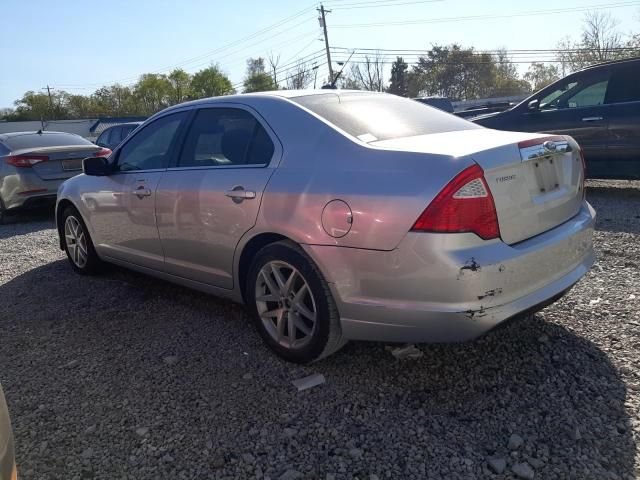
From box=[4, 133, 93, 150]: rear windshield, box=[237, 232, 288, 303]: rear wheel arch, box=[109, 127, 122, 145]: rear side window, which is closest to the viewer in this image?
box=[237, 232, 288, 303]: rear wheel arch

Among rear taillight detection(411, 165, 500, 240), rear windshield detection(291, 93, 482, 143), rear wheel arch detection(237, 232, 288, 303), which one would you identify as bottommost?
rear wheel arch detection(237, 232, 288, 303)

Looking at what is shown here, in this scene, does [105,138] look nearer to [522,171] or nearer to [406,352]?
[406,352]

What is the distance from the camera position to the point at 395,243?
2.47 meters

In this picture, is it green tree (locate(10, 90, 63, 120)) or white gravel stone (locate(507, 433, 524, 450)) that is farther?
green tree (locate(10, 90, 63, 120))

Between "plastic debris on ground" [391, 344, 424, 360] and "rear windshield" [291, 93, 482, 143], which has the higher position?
"rear windshield" [291, 93, 482, 143]

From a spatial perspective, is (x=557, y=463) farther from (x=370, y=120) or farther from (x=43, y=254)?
(x=43, y=254)

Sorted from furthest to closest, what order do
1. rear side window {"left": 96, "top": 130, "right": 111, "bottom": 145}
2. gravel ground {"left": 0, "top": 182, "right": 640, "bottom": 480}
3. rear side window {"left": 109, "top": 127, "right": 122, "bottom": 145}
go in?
rear side window {"left": 96, "top": 130, "right": 111, "bottom": 145}
rear side window {"left": 109, "top": 127, "right": 122, "bottom": 145}
gravel ground {"left": 0, "top": 182, "right": 640, "bottom": 480}

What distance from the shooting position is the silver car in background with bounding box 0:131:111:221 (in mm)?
7953

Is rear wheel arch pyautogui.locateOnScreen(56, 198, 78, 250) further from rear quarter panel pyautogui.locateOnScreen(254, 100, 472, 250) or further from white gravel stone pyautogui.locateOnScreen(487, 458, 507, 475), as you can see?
white gravel stone pyautogui.locateOnScreen(487, 458, 507, 475)

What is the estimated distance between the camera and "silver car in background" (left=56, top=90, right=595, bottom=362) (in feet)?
7.98

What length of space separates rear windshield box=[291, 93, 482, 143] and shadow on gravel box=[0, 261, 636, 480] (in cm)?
130

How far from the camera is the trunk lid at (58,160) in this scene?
26.3 feet

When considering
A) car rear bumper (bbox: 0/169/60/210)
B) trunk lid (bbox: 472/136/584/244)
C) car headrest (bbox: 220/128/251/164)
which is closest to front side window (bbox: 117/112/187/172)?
car headrest (bbox: 220/128/251/164)

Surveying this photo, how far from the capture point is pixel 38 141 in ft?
28.6
